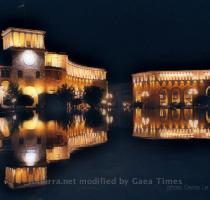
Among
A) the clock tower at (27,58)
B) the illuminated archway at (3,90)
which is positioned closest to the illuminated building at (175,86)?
the clock tower at (27,58)

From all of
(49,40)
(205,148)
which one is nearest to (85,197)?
(205,148)

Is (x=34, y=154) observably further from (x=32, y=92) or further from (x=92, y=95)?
(x=32, y=92)

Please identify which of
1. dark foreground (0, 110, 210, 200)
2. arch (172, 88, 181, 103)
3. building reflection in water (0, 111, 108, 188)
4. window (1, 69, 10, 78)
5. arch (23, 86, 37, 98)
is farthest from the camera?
arch (172, 88, 181, 103)

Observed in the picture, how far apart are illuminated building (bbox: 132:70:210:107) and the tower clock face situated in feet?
164

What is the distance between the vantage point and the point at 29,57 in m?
81.1

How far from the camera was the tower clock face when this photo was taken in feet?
264

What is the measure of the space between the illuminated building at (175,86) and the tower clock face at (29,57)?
49839 millimetres

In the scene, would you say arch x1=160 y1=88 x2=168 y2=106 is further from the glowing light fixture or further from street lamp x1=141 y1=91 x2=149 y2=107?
the glowing light fixture

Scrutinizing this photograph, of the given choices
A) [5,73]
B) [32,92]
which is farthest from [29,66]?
Result: [5,73]

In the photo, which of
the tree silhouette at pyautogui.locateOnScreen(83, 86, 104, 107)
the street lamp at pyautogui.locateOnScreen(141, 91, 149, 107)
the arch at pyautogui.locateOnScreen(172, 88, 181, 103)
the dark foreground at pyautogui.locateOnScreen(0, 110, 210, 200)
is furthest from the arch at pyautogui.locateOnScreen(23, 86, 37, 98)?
the dark foreground at pyautogui.locateOnScreen(0, 110, 210, 200)

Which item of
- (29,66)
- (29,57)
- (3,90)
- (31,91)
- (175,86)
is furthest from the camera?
(175,86)

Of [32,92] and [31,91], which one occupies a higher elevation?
[31,91]

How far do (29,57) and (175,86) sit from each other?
56.3 meters

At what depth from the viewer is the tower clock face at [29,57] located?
8038 centimetres
